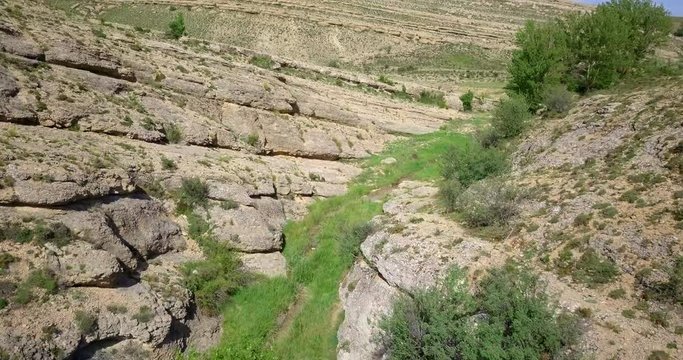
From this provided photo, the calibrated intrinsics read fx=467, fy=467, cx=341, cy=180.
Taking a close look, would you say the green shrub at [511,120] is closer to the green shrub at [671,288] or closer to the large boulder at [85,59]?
the green shrub at [671,288]

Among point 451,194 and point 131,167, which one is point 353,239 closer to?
point 451,194

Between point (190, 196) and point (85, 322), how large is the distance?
6.81 meters

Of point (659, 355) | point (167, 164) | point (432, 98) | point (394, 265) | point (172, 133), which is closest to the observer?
point (659, 355)

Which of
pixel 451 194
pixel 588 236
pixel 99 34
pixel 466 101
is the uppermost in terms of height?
pixel 99 34

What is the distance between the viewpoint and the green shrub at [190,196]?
1800 cm

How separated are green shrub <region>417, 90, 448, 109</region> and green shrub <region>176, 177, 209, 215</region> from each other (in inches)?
990

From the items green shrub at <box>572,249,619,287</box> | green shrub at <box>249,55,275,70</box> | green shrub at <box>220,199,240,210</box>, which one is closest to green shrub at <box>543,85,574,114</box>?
green shrub at <box>572,249,619,287</box>

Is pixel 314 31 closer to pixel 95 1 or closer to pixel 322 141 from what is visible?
pixel 95 1

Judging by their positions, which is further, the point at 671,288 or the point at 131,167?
the point at 131,167

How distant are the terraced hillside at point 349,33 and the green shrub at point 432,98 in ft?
51.4

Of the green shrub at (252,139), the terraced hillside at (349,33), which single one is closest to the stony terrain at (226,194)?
the green shrub at (252,139)

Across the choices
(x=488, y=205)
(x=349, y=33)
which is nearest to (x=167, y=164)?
(x=488, y=205)

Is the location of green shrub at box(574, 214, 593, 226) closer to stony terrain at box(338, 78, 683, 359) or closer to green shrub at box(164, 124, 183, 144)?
stony terrain at box(338, 78, 683, 359)

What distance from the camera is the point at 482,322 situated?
10688 millimetres
